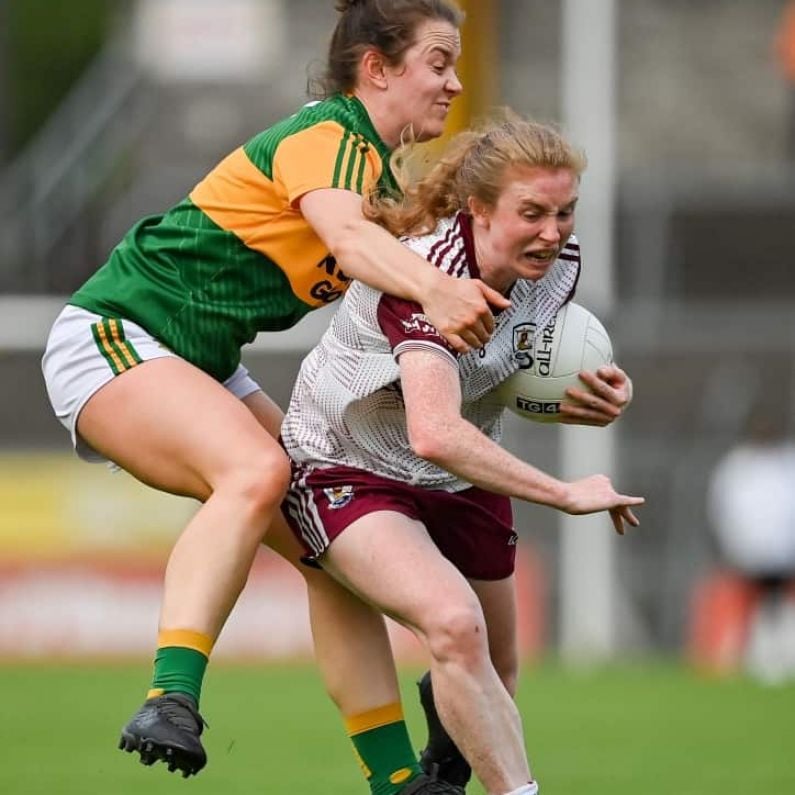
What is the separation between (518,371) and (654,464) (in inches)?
383

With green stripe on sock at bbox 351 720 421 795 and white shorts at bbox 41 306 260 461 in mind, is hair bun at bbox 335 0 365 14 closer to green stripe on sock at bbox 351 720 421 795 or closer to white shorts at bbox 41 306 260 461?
white shorts at bbox 41 306 260 461

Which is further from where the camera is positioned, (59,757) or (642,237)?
(642,237)

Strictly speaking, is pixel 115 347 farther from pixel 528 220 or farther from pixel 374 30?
pixel 528 220

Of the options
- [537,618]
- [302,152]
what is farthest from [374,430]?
[537,618]

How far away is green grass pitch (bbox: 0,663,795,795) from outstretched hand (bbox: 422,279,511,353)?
2934 mm

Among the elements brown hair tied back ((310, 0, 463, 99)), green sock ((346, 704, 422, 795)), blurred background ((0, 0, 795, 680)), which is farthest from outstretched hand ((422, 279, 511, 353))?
blurred background ((0, 0, 795, 680))

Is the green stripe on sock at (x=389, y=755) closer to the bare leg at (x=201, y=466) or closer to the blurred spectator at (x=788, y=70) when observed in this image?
the bare leg at (x=201, y=466)

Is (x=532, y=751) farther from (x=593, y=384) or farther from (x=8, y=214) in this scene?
(x=8, y=214)

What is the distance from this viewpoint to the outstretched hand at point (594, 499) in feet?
16.4

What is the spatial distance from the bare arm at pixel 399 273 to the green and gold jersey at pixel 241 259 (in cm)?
19

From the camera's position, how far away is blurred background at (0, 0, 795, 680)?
14.6m

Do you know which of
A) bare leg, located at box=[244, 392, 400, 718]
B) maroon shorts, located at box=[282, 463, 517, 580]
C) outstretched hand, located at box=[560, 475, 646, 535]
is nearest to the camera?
outstretched hand, located at box=[560, 475, 646, 535]

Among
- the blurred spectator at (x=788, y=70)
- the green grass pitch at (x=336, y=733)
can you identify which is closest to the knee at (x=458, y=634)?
the green grass pitch at (x=336, y=733)

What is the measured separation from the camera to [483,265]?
525 cm
